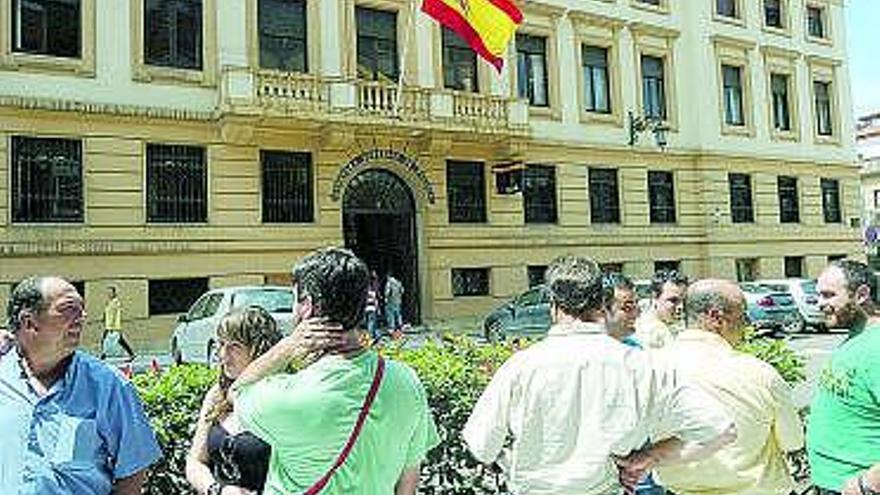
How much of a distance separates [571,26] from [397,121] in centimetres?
846

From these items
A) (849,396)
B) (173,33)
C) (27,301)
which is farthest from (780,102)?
(27,301)

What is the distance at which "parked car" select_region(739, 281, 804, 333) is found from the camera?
22.4 meters

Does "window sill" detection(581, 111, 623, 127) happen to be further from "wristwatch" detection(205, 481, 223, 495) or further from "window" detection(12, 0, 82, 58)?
"wristwatch" detection(205, 481, 223, 495)

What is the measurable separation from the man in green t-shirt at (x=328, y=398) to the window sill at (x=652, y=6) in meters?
28.9

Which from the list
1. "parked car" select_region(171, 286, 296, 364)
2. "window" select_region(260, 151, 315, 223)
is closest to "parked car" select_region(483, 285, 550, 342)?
"parked car" select_region(171, 286, 296, 364)

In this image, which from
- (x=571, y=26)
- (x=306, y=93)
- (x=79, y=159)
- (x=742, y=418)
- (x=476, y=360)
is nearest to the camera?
(x=742, y=418)

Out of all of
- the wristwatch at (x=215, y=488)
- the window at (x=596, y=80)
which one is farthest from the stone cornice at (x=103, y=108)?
the wristwatch at (x=215, y=488)

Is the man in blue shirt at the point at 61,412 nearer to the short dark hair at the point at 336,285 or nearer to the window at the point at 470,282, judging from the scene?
the short dark hair at the point at 336,285

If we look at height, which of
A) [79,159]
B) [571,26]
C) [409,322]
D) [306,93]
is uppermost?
[571,26]

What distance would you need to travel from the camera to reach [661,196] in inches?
1190

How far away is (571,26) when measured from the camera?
92.7ft

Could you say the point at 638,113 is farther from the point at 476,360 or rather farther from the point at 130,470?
the point at 130,470

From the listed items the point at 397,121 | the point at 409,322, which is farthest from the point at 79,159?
the point at 409,322

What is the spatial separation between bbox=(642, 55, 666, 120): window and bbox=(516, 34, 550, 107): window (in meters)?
4.20
